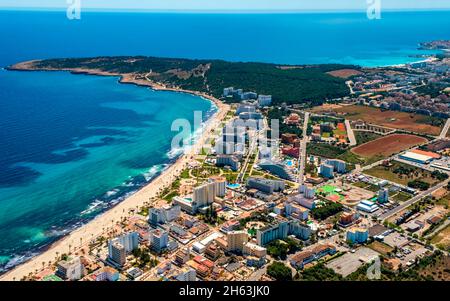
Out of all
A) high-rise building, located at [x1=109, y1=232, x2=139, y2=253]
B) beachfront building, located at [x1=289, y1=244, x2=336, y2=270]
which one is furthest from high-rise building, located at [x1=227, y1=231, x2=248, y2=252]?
high-rise building, located at [x1=109, y1=232, x2=139, y2=253]

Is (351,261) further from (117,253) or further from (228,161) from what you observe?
(228,161)

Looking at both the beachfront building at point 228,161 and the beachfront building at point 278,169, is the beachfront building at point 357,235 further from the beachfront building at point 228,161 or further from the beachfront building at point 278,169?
the beachfront building at point 228,161

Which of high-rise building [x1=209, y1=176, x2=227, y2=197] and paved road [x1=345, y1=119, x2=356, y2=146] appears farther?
paved road [x1=345, y1=119, x2=356, y2=146]

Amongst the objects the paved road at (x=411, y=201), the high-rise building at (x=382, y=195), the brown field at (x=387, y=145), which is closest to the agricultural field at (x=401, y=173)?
the paved road at (x=411, y=201)

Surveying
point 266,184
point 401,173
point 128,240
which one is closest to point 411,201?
point 401,173

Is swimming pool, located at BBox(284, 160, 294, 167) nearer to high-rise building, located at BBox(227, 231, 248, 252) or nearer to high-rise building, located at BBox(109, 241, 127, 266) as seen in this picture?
high-rise building, located at BBox(227, 231, 248, 252)

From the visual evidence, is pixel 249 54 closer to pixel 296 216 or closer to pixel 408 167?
pixel 408 167
